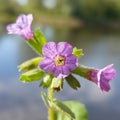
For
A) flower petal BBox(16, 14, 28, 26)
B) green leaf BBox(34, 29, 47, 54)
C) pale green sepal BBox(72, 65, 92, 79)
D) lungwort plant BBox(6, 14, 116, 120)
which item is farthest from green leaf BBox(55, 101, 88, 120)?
flower petal BBox(16, 14, 28, 26)

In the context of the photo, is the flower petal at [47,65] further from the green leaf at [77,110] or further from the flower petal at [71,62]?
the green leaf at [77,110]

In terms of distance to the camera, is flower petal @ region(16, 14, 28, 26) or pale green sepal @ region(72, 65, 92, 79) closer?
pale green sepal @ region(72, 65, 92, 79)

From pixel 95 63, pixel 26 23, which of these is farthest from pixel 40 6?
pixel 26 23

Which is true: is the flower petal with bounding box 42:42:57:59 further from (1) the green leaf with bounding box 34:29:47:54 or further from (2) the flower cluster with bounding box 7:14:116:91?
(1) the green leaf with bounding box 34:29:47:54

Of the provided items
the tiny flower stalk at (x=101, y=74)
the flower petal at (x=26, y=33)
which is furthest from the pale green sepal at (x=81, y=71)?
the flower petal at (x=26, y=33)

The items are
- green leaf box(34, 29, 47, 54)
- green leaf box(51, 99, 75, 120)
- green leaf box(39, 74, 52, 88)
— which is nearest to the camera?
→ green leaf box(51, 99, 75, 120)

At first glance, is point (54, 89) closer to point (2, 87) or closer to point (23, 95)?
point (23, 95)

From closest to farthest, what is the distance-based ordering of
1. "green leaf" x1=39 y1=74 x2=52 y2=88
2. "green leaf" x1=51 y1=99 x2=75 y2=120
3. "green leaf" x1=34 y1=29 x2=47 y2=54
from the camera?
"green leaf" x1=51 y1=99 x2=75 y2=120, "green leaf" x1=39 y1=74 x2=52 y2=88, "green leaf" x1=34 y1=29 x2=47 y2=54

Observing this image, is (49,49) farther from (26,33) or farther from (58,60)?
(26,33)
